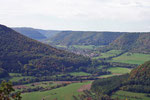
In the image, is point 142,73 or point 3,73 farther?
point 3,73

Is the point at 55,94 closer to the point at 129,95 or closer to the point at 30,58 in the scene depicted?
the point at 129,95

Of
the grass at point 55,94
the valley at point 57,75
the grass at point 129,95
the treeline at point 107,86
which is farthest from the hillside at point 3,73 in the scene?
the grass at point 129,95

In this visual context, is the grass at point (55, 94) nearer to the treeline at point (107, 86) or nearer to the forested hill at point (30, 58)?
the treeline at point (107, 86)

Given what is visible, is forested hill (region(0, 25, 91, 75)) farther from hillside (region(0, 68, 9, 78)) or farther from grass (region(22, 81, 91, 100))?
grass (region(22, 81, 91, 100))

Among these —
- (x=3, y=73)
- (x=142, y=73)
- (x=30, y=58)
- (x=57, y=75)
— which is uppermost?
(x=30, y=58)

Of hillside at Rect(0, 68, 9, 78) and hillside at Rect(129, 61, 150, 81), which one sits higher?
hillside at Rect(129, 61, 150, 81)

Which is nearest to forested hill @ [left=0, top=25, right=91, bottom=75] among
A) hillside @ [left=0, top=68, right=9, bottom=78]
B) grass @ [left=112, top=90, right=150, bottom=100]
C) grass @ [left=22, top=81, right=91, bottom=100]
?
hillside @ [left=0, top=68, right=9, bottom=78]

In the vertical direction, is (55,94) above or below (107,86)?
below

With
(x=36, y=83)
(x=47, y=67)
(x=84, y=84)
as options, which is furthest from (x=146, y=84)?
(x=47, y=67)

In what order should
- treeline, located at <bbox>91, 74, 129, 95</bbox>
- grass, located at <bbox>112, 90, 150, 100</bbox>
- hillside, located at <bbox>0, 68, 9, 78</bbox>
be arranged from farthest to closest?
hillside, located at <bbox>0, 68, 9, 78</bbox>
treeline, located at <bbox>91, 74, 129, 95</bbox>
grass, located at <bbox>112, 90, 150, 100</bbox>

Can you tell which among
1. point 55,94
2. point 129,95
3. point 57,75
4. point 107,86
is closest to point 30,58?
point 57,75
